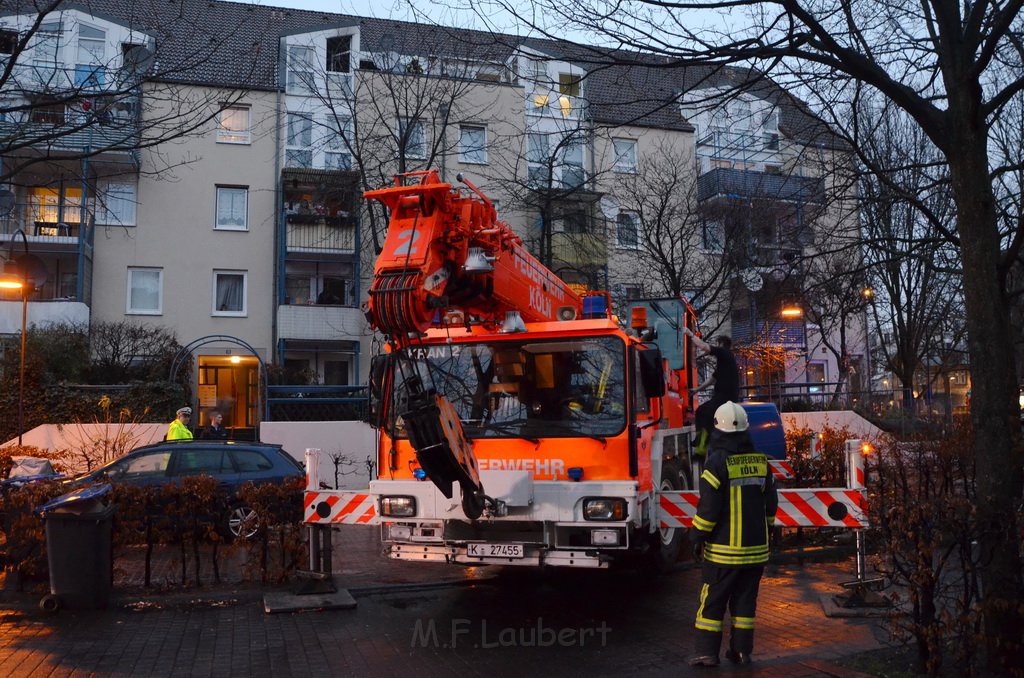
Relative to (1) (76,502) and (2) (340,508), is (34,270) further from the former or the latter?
(2) (340,508)

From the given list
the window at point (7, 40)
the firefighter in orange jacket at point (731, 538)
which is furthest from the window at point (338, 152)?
the firefighter in orange jacket at point (731, 538)

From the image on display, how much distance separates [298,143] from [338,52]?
3.30m

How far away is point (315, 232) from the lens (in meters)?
29.5

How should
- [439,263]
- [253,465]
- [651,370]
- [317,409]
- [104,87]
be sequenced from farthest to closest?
[317,409] → [253,465] → [104,87] → [651,370] → [439,263]

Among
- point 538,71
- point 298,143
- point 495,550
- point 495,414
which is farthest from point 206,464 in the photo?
point 298,143

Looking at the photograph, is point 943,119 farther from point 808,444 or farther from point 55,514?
point 808,444

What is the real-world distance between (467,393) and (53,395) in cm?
1495

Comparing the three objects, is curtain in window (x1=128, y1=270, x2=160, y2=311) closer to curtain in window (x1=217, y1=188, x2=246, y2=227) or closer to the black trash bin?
curtain in window (x1=217, y1=188, x2=246, y2=227)

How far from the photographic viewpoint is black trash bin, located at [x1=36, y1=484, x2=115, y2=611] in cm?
838

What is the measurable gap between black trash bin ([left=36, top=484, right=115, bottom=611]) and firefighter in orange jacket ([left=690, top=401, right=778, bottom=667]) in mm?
5688

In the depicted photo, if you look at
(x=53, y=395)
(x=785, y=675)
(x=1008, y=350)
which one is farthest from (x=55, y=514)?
(x=53, y=395)

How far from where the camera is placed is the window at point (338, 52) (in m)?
28.5

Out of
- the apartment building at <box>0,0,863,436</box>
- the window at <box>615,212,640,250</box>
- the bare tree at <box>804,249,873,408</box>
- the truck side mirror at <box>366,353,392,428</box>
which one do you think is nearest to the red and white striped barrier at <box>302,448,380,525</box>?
the truck side mirror at <box>366,353,392,428</box>

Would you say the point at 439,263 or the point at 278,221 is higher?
the point at 278,221
